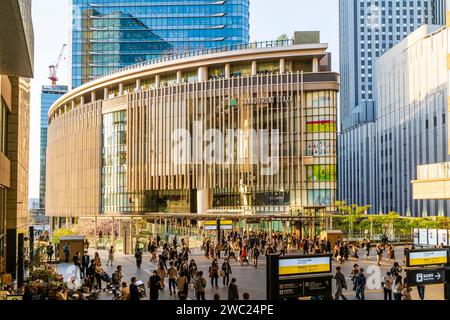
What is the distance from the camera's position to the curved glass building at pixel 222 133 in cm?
7712

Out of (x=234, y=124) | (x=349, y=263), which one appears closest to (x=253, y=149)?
(x=234, y=124)

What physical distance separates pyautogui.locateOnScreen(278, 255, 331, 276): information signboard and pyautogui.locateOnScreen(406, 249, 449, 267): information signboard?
3610mm

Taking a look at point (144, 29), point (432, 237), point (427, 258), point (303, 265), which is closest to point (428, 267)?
point (427, 258)

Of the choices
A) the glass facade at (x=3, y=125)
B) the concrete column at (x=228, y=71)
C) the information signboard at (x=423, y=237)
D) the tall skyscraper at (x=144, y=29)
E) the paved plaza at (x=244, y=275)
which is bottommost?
the paved plaza at (x=244, y=275)

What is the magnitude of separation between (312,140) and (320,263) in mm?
61198

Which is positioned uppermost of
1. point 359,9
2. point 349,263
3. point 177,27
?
point 359,9

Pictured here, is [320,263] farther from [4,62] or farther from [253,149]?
[253,149]

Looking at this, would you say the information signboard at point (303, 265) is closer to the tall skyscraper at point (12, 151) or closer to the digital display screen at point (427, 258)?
the digital display screen at point (427, 258)

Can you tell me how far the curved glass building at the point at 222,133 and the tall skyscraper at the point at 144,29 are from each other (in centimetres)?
3898

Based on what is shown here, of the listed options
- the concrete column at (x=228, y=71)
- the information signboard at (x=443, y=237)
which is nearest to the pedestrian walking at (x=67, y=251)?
the information signboard at (x=443, y=237)

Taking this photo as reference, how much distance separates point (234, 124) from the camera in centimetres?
8000

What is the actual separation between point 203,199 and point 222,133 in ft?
33.3

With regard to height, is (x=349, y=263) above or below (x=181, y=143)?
below

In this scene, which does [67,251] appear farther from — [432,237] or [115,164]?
[115,164]
